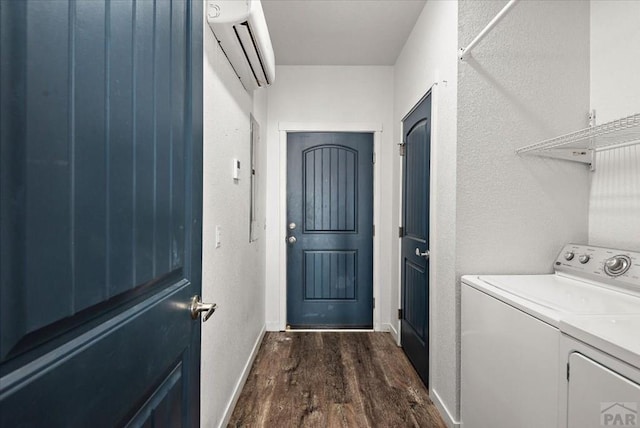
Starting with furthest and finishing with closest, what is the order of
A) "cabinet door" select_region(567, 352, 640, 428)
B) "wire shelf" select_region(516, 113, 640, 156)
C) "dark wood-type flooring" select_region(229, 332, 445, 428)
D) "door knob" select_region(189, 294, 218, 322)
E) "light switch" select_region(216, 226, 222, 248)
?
"dark wood-type flooring" select_region(229, 332, 445, 428) < "light switch" select_region(216, 226, 222, 248) < "wire shelf" select_region(516, 113, 640, 156) < "door knob" select_region(189, 294, 218, 322) < "cabinet door" select_region(567, 352, 640, 428)

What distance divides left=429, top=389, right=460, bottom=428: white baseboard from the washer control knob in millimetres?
1040

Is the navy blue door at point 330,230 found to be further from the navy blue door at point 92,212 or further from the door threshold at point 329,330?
the navy blue door at point 92,212

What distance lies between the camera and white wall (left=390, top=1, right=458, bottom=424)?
1.73 meters

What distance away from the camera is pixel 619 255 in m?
1.37

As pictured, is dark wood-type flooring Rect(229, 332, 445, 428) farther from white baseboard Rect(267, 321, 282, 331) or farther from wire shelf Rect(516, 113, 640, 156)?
wire shelf Rect(516, 113, 640, 156)

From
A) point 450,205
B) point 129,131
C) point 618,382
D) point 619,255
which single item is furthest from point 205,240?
point 619,255

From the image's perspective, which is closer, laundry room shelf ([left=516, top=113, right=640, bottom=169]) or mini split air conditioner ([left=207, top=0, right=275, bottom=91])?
laundry room shelf ([left=516, top=113, right=640, bottom=169])

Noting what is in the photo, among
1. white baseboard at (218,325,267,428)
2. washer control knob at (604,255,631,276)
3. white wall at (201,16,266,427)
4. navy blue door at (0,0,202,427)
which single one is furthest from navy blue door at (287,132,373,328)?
navy blue door at (0,0,202,427)

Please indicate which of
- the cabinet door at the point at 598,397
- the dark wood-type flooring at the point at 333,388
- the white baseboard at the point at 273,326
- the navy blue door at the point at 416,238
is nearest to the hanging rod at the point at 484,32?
the navy blue door at the point at 416,238

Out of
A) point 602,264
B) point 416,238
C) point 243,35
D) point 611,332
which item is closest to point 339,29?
point 243,35

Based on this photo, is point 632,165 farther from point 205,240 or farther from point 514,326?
point 205,240

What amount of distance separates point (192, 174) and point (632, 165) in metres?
1.90

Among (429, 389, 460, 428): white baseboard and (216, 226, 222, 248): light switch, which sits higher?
(216, 226, 222, 248): light switch

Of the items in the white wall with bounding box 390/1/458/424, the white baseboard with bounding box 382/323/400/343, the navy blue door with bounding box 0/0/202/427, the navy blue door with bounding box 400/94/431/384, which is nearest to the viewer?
the navy blue door with bounding box 0/0/202/427
